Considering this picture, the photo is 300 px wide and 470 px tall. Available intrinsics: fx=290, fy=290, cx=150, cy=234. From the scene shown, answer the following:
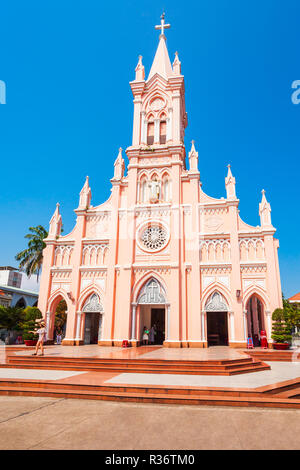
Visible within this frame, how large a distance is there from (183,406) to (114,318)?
1492 cm

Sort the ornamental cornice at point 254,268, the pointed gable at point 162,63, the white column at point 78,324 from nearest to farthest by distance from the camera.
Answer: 1. the ornamental cornice at point 254,268
2. the white column at point 78,324
3. the pointed gable at point 162,63

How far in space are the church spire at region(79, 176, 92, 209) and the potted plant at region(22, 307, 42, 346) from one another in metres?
9.01

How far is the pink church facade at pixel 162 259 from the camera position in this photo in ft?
66.0

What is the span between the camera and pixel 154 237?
22.7 m

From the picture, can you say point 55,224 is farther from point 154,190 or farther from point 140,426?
point 140,426

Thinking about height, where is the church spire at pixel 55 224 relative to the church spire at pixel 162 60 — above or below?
below

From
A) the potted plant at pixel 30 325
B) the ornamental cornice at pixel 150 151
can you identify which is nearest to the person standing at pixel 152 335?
the potted plant at pixel 30 325

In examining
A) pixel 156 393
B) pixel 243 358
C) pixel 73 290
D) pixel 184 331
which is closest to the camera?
pixel 156 393

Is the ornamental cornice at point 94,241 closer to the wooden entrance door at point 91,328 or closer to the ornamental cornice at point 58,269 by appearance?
the ornamental cornice at point 58,269

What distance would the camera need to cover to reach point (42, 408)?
20.9 ft

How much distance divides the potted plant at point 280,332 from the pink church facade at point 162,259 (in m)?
1.11

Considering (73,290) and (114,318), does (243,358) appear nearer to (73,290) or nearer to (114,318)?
(114,318)

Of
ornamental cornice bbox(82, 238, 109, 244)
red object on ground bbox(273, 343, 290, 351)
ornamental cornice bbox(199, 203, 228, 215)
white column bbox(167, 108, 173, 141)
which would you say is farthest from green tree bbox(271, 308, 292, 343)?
white column bbox(167, 108, 173, 141)

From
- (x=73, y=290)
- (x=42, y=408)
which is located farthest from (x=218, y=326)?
(x=42, y=408)
